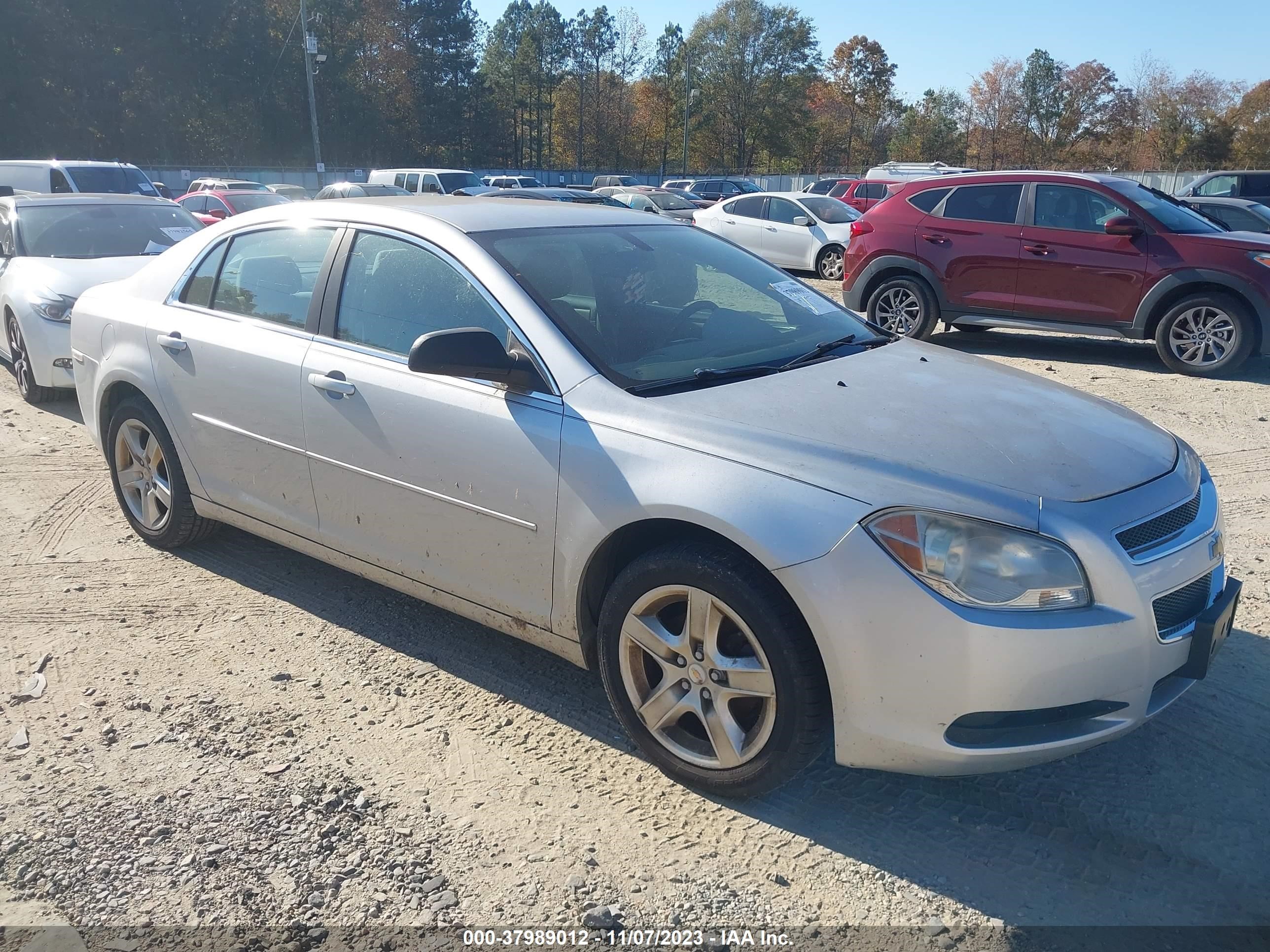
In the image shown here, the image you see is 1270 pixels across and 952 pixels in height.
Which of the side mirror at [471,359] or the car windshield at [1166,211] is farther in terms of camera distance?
the car windshield at [1166,211]

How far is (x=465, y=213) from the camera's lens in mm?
3768

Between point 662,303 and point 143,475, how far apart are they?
2744 mm

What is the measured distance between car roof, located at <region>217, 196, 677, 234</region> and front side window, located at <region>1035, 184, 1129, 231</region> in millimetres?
6555

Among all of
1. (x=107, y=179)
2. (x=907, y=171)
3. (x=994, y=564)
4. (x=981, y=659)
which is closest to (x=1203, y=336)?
(x=994, y=564)

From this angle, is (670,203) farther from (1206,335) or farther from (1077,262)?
(1206,335)

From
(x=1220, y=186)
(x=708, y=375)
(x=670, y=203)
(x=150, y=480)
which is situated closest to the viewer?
(x=708, y=375)

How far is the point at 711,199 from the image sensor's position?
31.9 m

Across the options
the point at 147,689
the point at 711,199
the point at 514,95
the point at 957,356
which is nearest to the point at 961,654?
the point at 957,356

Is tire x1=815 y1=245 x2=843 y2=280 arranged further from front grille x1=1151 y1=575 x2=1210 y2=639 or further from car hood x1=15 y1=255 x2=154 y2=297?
front grille x1=1151 y1=575 x2=1210 y2=639

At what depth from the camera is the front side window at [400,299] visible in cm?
341

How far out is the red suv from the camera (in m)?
8.75

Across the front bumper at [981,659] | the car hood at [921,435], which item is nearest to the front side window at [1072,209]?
the car hood at [921,435]

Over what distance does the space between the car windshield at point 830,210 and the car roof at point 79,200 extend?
36.5 feet

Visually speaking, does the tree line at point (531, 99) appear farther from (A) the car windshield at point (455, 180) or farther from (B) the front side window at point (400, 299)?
(B) the front side window at point (400, 299)
